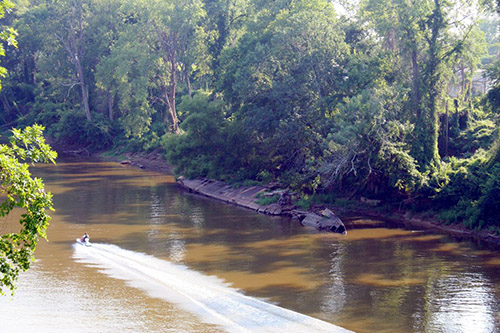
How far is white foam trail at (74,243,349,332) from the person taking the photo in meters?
17.7

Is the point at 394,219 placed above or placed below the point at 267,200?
below

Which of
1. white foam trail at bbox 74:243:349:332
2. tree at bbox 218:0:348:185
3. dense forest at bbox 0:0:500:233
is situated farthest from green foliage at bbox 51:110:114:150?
white foam trail at bbox 74:243:349:332

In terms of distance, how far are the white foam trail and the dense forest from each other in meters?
11.8

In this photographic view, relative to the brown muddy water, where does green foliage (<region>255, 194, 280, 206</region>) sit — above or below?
above

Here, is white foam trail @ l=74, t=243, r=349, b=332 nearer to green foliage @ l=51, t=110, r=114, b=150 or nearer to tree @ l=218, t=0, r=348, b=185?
tree @ l=218, t=0, r=348, b=185

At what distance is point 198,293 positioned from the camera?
2095 cm

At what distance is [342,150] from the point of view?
31.4 metres

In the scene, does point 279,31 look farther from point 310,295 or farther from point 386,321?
point 386,321

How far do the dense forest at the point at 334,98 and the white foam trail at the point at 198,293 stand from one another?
38.8 feet

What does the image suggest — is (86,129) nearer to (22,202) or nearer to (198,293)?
(198,293)

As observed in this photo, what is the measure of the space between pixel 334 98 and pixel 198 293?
62.1ft

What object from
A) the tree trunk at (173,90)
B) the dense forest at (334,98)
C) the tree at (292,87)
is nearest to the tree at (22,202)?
the dense forest at (334,98)

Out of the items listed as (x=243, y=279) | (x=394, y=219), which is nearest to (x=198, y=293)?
(x=243, y=279)

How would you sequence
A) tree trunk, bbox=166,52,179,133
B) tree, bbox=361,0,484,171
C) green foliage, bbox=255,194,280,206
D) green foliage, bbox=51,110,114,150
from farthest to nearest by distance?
1. green foliage, bbox=51,110,114,150
2. tree trunk, bbox=166,52,179,133
3. green foliage, bbox=255,194,280,206
4. tree, bbox=361,0,484,171
